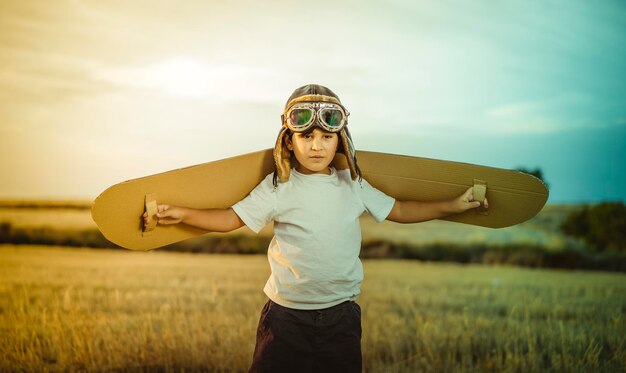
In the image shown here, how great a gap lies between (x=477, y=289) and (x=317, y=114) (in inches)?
239

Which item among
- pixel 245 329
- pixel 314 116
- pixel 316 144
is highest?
pixel 314 116

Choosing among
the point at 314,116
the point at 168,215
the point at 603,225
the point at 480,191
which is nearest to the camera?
the point at 314,116

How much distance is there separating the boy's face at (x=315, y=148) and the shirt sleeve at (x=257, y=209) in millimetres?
248

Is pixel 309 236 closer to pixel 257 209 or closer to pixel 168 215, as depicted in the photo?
pixel 257 209

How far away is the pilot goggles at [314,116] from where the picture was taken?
3.24m

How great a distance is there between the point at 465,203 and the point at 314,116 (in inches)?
42.1

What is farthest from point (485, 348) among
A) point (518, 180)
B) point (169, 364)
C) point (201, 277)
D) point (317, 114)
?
point (201, 277)

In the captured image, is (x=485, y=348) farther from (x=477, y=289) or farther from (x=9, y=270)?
(x=9, y=270)

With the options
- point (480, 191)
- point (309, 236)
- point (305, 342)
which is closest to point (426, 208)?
point (480, 191)

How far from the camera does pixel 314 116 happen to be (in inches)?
128

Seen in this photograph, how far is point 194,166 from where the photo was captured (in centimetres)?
354

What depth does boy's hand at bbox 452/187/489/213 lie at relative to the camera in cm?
367

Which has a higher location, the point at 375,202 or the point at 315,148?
the point at 315,148

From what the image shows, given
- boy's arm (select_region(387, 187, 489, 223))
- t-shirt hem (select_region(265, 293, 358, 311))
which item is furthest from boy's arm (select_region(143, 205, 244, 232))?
boy's arm (select_region(387, 187, 489, 223))
